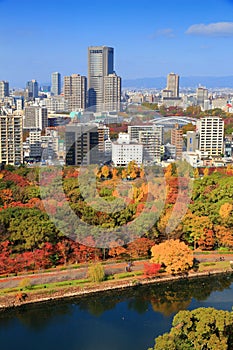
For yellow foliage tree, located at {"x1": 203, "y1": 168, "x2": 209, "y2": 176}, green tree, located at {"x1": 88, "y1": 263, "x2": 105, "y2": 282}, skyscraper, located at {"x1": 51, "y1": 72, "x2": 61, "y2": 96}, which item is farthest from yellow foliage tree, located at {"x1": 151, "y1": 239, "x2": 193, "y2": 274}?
skyscraper, located at {"x1": 51, "y1": 72, "x2": 61, "y2": 96}

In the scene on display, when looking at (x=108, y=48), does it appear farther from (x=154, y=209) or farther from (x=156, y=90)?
(x=154, y=209)

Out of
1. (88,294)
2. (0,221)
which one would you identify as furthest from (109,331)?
(0,221)

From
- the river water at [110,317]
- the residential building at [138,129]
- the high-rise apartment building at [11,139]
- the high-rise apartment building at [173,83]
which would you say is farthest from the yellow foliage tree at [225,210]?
the high-rise apartment building at [173,83]

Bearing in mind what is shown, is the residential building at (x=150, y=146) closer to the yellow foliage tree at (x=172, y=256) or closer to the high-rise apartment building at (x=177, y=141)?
the high-rise apartment building at (x=177, y=141)

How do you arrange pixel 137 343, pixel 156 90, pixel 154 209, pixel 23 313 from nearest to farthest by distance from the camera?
pixel 137 343
pixel 23 313
pixel 154 209
pixel 156 90

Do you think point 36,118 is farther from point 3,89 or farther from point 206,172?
point 3,89

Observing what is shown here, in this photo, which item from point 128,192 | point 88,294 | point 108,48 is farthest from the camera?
point 108,48

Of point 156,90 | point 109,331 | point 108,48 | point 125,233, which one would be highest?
point 108,48
